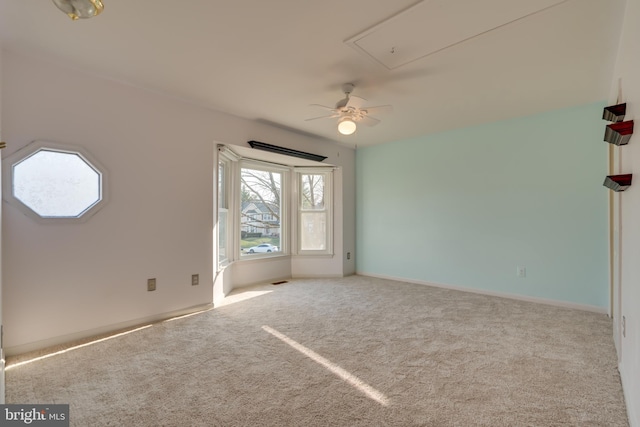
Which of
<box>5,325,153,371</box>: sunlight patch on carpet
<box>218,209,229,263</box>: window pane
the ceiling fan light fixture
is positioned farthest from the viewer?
<box>218,209,229,263</box>: window pane

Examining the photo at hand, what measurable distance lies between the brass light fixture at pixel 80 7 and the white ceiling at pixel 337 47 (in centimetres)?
51

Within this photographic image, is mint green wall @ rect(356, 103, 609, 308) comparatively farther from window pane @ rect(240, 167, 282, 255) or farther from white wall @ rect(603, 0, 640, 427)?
white wall @ rect(603, 0, 640, 427)

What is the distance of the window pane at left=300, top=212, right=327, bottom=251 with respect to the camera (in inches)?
217

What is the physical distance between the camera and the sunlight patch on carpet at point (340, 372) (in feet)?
6.04

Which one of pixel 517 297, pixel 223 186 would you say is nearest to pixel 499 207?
pixel 517 297

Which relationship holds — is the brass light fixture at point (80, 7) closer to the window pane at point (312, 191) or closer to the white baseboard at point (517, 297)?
the window pane at point (312, 191)

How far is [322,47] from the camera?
230 cm

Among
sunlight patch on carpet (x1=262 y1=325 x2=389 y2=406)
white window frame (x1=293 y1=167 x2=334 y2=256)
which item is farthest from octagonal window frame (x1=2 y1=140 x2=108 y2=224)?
white window frame (x1=293 y1=167 x2=334 y2=256)

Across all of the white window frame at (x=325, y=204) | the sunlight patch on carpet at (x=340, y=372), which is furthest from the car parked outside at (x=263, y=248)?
the sunlight patch on carpet at (x=340, y=372)

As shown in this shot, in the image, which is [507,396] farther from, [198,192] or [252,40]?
[198,192]

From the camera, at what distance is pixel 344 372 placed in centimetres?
212


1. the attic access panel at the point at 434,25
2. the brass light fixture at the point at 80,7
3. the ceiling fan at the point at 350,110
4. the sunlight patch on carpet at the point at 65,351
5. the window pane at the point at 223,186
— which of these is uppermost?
the attic access panel at the point at 434,25

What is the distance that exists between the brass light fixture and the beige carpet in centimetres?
211

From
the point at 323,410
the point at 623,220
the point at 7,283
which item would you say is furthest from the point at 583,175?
the point at 7,283
